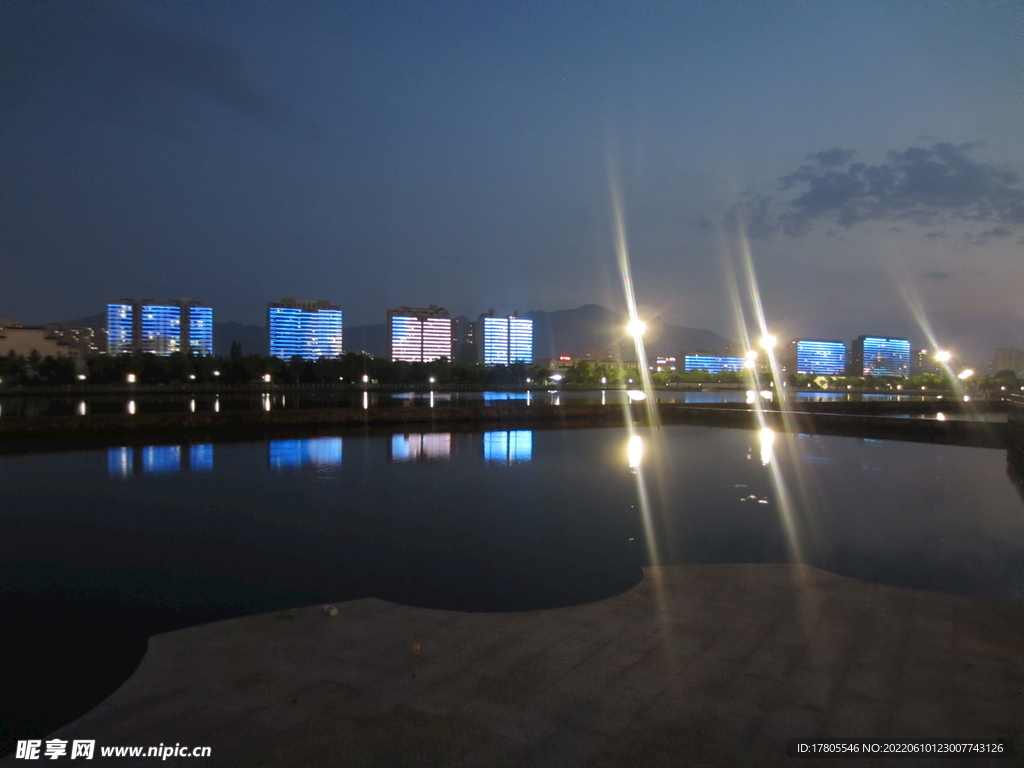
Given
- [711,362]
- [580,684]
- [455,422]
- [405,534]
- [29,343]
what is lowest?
[405,534]

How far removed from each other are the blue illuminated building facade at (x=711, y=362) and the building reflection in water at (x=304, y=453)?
178 m

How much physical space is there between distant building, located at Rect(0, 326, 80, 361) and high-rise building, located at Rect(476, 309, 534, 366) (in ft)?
332

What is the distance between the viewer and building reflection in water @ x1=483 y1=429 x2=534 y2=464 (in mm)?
15133

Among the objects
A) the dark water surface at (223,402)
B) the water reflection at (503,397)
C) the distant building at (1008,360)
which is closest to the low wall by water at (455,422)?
the dark water surface at (223,402)

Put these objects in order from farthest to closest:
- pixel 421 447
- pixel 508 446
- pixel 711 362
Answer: pixel 711 362 → pixel 508 446 → pixel 421 447

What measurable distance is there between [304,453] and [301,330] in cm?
15140

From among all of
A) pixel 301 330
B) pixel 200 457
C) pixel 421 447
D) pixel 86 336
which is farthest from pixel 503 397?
pixel 86 336

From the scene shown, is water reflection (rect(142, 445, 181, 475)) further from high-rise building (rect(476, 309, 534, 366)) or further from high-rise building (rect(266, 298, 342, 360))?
high-rise building (rect(476, 309, 534, 366))

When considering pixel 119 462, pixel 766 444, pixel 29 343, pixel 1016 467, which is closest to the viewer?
pixel 1016 467

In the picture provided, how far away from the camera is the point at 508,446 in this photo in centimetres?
1791

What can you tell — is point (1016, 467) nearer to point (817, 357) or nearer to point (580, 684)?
point (580, 684)

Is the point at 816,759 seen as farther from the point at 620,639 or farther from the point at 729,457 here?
the point at 729,457

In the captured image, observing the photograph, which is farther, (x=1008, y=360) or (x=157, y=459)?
(x=1008, y=360)

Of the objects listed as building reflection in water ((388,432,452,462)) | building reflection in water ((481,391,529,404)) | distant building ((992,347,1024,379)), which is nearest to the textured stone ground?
building reflection in water ((388,432,452,462))
